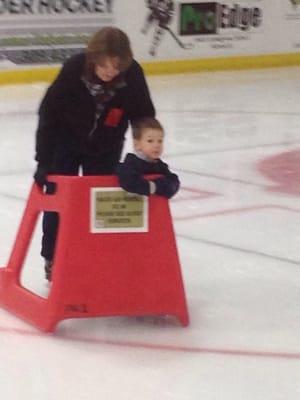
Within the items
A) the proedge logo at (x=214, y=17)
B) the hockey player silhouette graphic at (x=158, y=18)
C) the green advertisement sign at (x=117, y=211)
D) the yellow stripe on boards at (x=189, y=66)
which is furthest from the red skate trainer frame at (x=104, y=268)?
the proedge logo at (x=214, y=17)

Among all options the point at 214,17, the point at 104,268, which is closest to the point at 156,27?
the point at 214,17

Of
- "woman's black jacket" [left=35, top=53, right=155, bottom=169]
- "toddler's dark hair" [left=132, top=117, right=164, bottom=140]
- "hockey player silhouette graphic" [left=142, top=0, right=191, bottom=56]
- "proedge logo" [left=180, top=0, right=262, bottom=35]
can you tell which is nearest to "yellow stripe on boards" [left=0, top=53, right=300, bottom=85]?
"hockey player silhouette graphic" [left=142, top=0, right=191, bottom=56]

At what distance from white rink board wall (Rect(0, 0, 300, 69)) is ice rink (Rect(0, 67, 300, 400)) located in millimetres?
2677

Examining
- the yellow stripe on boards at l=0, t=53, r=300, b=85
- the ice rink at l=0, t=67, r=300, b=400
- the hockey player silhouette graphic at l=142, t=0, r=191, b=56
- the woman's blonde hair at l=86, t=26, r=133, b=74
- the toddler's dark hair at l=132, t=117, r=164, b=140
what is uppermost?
the woman's blonde hair at l=86, t=26, r=133, b=74

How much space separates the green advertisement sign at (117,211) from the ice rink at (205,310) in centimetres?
27

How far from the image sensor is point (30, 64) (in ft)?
28.9

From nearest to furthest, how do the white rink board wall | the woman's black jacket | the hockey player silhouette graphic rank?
the woman's black jacket
the white rink board wall
the hockey player silhouette graphic

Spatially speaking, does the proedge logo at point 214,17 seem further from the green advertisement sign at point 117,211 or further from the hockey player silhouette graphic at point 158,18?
the green advertisement sign at point 117,211

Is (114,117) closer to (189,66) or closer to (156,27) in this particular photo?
(156,27)

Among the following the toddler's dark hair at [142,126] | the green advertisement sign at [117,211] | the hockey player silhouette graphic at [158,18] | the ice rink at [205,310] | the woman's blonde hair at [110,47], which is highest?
the woman's blonde hair at [110,47]

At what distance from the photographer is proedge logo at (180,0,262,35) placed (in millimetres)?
9977

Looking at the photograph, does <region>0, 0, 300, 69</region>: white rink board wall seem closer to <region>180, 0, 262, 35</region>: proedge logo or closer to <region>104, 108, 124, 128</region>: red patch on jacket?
<region>180, 0, 262, 35</region>: proedge logo

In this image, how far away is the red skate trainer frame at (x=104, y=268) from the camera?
8.80 ft

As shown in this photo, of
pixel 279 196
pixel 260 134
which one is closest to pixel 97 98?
pixel 279 196
